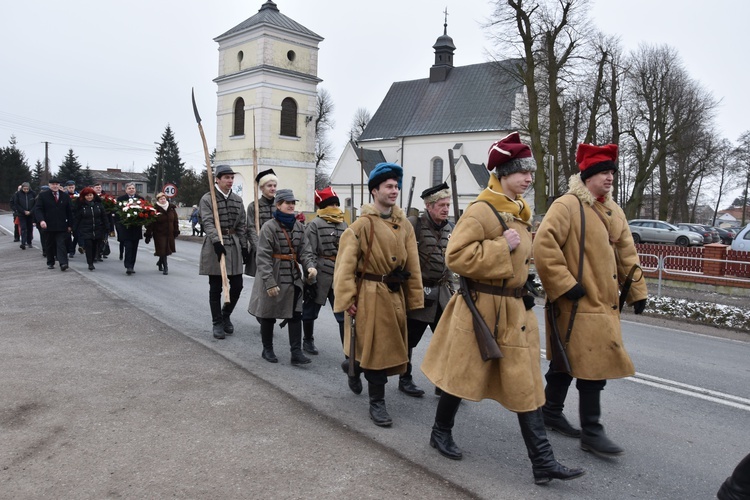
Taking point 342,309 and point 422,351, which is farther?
point 422,351

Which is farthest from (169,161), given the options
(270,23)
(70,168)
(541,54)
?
(541,54)

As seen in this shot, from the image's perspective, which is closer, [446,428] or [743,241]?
[446,428]

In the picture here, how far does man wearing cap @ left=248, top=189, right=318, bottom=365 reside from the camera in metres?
6.50

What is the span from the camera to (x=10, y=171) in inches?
3238

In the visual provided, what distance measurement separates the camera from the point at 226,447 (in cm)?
427

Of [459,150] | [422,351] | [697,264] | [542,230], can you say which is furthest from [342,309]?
[459,150]

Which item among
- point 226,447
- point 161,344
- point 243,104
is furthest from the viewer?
point 243,104

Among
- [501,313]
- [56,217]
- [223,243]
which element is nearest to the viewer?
[501,313]

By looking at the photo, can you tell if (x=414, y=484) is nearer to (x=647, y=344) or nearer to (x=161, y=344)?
(x=161, y=344)

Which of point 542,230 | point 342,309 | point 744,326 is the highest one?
point 542,230

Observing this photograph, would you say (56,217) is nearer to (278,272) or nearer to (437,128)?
(278,272)

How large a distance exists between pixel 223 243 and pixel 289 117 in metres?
37.3

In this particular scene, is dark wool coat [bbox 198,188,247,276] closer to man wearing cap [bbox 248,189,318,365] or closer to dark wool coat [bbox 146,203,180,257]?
man wearing cap [bbox 248,189,318,365]

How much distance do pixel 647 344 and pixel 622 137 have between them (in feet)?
117
